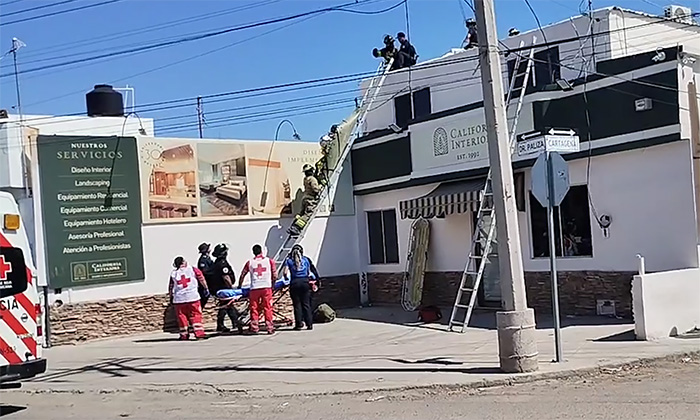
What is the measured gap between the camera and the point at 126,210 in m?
17.7

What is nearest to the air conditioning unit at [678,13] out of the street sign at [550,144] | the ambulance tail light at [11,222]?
the street sign at [550,144]

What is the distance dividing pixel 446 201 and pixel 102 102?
12256mm

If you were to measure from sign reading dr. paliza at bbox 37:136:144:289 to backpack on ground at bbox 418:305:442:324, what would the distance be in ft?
20.7

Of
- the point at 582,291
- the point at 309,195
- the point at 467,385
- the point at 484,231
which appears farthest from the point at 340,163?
Result: the point at 467,385

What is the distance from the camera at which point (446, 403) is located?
900 cm

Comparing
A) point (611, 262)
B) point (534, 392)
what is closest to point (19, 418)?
point (534, 392)

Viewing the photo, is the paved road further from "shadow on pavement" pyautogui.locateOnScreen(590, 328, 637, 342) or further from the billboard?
the billboard

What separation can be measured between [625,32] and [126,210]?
12581mm

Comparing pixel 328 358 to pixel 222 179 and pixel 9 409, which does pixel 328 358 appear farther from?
pixel 222 179

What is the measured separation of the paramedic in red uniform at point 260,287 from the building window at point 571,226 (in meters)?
5.58

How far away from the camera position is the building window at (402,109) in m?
23.7

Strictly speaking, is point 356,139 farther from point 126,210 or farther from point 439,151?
point 126,210

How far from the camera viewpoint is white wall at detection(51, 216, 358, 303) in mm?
17641

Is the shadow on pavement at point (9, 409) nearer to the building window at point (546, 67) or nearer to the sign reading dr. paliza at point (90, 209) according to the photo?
the sign reading dr. paliza at point (90, 209)
